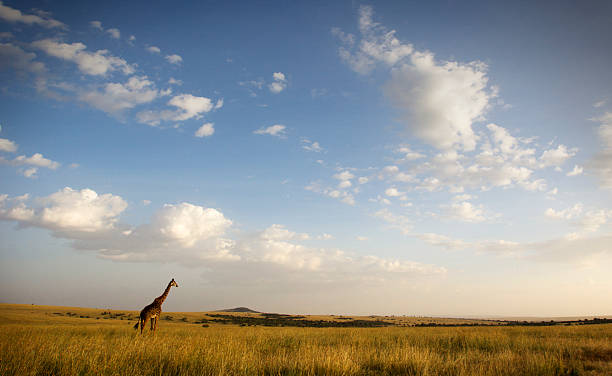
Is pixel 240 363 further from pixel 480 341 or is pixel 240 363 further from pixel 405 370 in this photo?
pixel 480 341

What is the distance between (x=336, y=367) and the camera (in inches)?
255

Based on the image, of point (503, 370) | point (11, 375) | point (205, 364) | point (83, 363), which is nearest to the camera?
point (11, 375)

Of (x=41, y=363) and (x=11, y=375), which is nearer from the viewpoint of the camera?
(x=11, y=375)

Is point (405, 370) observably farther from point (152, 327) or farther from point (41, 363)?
point (152, 327)

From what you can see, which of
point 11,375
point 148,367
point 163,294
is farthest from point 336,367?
point 163,294

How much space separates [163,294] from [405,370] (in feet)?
37.0

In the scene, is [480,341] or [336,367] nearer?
[336,367]

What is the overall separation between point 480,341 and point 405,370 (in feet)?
31.2

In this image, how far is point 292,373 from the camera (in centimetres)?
636

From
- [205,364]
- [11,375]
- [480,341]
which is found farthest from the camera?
[480,341]

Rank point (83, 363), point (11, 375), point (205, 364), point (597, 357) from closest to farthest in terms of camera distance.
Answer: point (11, 375), point (83, 363), point (205, 364), point (597, 357)

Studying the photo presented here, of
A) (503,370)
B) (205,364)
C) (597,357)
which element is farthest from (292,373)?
(597,357)

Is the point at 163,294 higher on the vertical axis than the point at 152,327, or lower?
higher

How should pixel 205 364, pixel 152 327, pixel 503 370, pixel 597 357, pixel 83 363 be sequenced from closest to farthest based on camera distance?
pixel 83 363 → pixel 205 364 → pixel 503 370 → pixel 597 357 → pixel 152 327
